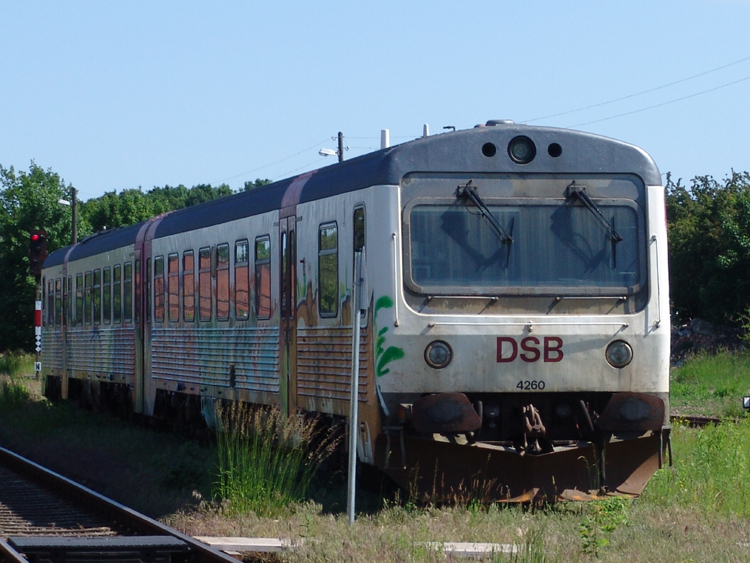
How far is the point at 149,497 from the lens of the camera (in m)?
12.0

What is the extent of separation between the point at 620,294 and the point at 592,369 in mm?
660

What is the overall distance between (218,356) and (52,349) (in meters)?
11.9

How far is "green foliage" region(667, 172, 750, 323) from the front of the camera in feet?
123

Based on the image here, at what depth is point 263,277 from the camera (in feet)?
43.3

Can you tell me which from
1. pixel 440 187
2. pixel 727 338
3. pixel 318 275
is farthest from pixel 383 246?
pixel 727 338

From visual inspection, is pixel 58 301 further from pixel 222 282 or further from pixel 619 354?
pixel 619 354

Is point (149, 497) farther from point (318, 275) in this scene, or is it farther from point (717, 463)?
point (717, 463)

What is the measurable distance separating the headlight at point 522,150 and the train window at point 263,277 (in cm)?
348

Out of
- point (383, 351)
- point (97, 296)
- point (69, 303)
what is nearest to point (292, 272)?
point (383, 351)

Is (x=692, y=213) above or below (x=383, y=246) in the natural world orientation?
above

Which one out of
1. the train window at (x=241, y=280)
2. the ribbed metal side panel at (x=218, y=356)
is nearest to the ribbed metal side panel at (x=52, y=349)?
the ribbed metal side panel at (x=218, y=356)

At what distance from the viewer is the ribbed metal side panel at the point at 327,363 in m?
10.4

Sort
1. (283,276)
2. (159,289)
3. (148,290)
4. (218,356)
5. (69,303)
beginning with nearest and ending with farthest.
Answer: (283,276) → (218,356) → (159,289) → (148,290) → (69,303)

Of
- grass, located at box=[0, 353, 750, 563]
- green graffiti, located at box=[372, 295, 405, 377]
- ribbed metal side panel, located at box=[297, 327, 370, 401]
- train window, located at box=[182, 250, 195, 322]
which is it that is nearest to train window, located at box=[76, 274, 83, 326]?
train window, located at box=[182, 250, 195, 322]
